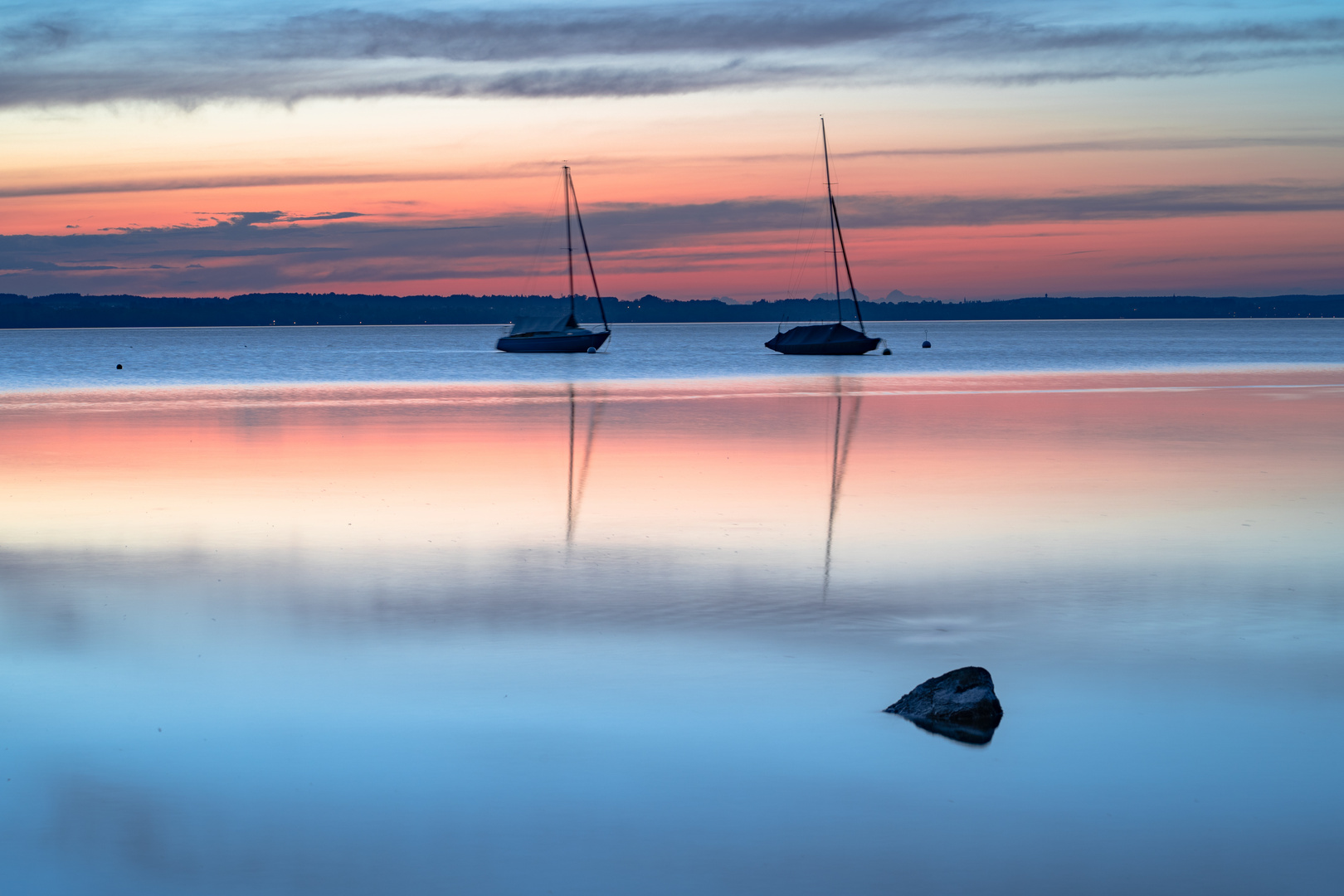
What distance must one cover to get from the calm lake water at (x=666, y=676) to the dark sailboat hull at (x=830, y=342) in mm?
63509

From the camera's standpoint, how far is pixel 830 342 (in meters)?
84.2

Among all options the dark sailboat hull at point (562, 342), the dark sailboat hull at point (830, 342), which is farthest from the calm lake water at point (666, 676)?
the dark sailboat hull at point (562, 342)

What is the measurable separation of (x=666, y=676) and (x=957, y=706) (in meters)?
1.89

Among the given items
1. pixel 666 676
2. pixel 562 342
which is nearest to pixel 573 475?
pixel 666 676

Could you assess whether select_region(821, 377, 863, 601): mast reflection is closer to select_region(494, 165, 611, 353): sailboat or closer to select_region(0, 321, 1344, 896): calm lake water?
select_region(0, 321, 1344, 896): calm lake water

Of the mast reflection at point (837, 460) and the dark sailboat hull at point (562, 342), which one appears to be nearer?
the mast reflection at point (837, 460)

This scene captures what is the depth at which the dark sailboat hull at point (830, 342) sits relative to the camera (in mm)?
83938

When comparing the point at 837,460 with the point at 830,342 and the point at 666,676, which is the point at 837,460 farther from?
the point at 830,342

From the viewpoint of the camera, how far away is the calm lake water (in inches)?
230

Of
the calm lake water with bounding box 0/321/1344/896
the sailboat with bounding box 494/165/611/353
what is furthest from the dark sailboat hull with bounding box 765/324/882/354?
the calm lake water with bounding box 0/321/1344/896

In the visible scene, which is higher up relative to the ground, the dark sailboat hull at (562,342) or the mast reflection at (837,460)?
the mast reflection at (837,460)

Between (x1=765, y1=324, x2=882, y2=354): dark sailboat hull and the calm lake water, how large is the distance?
63509 mm

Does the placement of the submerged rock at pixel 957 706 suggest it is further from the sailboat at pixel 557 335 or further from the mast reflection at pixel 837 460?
the sailboat at pixel 557 335

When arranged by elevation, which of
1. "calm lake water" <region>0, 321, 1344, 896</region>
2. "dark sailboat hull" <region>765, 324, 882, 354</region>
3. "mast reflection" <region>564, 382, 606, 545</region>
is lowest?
"dark sailboat hull" <region>765, 324, 882, 354</region>
